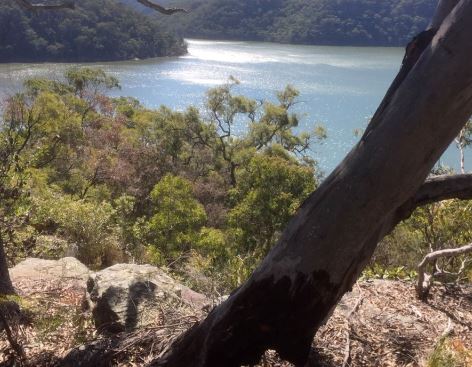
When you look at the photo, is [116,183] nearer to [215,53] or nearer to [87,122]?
[87,122]

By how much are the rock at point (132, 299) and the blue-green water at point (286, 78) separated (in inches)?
941

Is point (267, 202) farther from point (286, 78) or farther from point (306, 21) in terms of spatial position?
point (306, 21)

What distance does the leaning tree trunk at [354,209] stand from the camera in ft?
5.52

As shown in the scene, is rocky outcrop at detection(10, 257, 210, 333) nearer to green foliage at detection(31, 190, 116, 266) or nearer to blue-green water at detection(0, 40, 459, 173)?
green foliage at detection(31, 190, 116, 266)

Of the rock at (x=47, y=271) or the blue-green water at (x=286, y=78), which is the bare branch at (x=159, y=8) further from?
the blue-green water at (x=286, y=78)

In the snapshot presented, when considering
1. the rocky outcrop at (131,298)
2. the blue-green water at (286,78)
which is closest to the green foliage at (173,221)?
the rocky outcrop at (131,298)

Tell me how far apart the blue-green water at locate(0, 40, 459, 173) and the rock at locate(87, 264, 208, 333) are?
2391cm

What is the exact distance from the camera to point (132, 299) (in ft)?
10.7

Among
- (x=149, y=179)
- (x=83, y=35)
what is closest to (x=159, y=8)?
(x=149, y=179)

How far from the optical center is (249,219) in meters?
13.4

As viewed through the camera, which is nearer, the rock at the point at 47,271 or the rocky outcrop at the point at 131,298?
the rocky outcrop at the point at 131,298

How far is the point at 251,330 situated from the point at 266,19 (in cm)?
8980

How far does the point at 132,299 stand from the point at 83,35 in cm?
5562

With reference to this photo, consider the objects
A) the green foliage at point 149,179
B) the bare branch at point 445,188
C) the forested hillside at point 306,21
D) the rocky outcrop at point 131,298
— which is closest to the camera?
the bare branch at point 445,188
